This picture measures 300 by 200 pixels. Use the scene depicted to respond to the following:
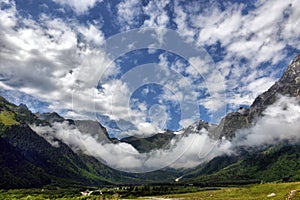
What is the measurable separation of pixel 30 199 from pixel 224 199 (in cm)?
11237

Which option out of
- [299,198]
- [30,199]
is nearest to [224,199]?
[299,198]

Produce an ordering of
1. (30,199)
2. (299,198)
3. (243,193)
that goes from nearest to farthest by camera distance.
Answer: (299,198)
(30,199)
(243,193)

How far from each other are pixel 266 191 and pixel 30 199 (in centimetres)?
13844

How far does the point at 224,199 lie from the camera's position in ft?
586

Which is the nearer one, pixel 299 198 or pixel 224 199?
pixel 299 198

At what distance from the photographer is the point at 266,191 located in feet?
596

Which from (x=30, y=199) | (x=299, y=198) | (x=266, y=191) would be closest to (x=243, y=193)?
(x=266, y=191)

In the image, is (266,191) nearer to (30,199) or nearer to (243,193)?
(243,193)

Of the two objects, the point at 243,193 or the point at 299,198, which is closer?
the point at 299,198

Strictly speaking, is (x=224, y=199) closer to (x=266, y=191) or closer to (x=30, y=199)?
(x=266, y=191)

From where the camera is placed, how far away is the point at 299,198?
94.6 meters

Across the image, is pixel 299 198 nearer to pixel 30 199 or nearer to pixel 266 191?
pixel 266 191

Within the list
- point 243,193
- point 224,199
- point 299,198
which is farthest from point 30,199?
point 299,198

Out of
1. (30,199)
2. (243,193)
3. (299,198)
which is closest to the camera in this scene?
(299,198)
